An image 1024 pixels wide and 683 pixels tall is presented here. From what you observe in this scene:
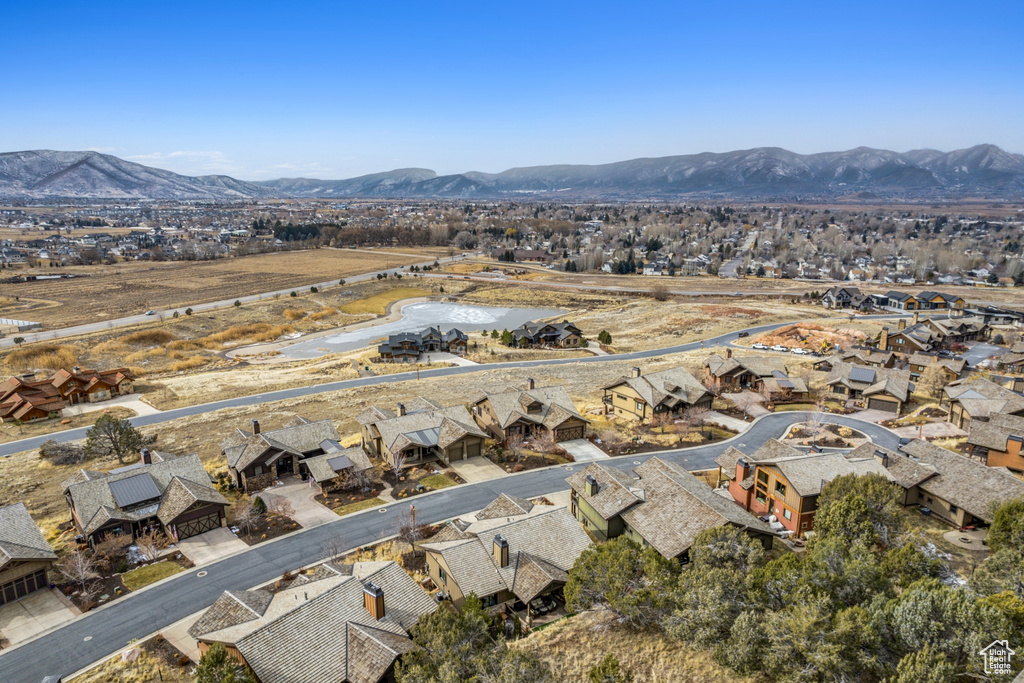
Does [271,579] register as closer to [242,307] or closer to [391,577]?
[391,577]

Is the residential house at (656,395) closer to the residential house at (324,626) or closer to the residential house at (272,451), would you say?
the residential house at (272,451)

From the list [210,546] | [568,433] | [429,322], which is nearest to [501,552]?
[210,546]

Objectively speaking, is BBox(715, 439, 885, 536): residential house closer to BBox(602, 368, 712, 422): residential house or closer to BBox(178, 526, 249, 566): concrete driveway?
BBox(602, 368, 712, 422): residential house

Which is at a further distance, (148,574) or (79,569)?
(148,574)

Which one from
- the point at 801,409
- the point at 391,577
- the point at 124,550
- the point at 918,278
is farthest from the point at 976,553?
the point at 918,278

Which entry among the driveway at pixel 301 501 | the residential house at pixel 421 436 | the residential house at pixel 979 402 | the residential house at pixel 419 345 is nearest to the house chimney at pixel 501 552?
the driveway at pixel 301 501

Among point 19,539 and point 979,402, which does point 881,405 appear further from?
point 19,539

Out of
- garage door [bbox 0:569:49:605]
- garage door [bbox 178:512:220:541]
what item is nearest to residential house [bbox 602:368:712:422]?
garage door [bbox 178:512:220:541]
